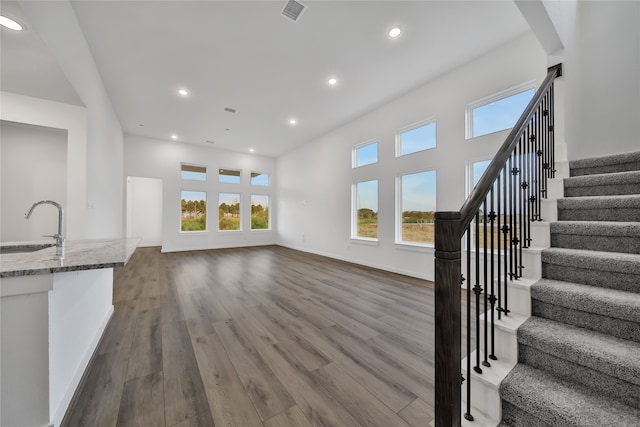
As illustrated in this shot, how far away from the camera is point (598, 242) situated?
5.08 feet

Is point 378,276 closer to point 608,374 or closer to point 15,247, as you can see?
point 608,374

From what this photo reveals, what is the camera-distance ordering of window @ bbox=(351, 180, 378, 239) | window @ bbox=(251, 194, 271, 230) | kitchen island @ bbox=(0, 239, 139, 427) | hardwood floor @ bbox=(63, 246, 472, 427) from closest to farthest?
1. kitchen island @ bbox=(0, 239, 139, 427)
2. hardwood floor @ bbox=(63, 246, 472, 427)
3. window @ bbox=(351, 180, 378, 239)
4. window @ bbox=(251, 194, 271, 230)

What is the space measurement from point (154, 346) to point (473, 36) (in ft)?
16.9

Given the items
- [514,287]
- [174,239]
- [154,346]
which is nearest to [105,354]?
[154,346]

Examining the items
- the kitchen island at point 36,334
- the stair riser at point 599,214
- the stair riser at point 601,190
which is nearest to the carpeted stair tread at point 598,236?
the stair riser at point 599,214

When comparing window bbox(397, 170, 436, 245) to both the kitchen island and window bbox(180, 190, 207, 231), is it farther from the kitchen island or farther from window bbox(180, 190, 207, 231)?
window bbox(180, 190, 207, 231)

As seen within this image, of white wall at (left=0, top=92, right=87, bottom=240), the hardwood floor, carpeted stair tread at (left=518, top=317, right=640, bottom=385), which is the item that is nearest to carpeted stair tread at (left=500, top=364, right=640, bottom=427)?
carpeted stair tread at (left=518, top=317, right=640, bottom=385)

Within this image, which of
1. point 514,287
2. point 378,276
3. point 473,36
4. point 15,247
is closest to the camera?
point 514,287

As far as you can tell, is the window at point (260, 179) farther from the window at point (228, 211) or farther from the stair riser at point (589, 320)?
the stair riser at point (589, 320)

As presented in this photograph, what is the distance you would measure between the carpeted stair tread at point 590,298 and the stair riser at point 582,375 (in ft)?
1.05

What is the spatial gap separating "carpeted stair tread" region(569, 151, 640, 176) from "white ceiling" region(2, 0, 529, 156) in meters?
1.99

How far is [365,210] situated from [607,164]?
380 cm

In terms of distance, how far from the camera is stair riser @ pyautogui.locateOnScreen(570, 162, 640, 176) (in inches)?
77.0

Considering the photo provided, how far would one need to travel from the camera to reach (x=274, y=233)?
9.25 m
